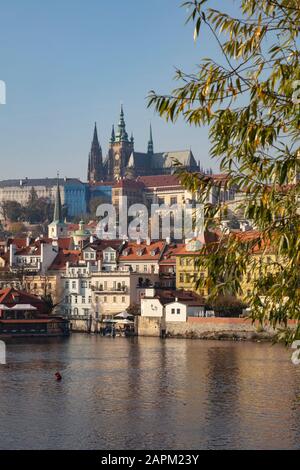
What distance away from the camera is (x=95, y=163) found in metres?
179

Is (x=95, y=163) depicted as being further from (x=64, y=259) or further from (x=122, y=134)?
(x=64, y=259)

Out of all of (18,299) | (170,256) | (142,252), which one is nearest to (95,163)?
(142,252)

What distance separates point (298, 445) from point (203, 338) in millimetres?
31503

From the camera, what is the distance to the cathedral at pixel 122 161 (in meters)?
176

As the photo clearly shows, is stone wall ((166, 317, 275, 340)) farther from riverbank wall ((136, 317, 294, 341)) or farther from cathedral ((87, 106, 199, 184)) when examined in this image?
cathedral ((87, 106, 199, 184))

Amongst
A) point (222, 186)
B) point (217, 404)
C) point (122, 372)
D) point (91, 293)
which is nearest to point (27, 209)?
point (91, 293)

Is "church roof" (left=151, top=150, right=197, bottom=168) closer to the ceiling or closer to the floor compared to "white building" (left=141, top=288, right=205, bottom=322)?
closer to the ceiling

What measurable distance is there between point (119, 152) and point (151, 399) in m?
151

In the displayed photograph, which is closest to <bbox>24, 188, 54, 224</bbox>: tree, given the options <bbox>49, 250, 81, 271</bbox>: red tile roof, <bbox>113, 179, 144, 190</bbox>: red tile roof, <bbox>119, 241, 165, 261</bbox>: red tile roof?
→ <bbox>113, 179, 144, 190</bbox>: red tile roof

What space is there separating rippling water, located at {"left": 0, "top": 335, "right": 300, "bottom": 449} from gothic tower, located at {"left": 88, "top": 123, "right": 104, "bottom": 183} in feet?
444

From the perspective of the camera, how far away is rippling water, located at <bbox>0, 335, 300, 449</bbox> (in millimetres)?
21125

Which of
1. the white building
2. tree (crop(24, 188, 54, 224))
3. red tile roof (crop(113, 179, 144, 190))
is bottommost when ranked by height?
the white building

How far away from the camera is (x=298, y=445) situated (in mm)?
20297

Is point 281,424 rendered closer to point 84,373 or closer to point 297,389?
point 297,389
